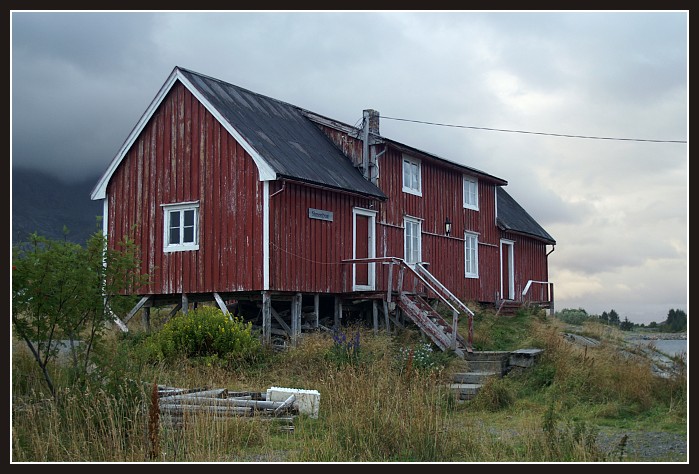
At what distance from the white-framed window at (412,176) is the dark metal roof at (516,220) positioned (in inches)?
232

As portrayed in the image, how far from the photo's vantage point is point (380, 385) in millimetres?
12586

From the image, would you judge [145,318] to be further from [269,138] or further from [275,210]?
[269,138]

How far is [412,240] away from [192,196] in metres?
7.72

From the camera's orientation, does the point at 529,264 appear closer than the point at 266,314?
No

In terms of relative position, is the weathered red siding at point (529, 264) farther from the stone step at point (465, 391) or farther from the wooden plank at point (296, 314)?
the stone step at point (465, 391)

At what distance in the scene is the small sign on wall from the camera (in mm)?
22969

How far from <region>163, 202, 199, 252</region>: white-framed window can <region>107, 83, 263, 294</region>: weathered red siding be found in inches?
6.2

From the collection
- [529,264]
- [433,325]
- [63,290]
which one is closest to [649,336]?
[529,264]

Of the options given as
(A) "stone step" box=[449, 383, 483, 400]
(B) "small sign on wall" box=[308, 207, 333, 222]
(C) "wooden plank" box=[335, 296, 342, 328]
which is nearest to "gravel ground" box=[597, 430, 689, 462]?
(A) "stone step" box=[449, 383, 483, 400]

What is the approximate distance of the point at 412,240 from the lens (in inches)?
1083

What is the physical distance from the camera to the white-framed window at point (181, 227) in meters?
22.9

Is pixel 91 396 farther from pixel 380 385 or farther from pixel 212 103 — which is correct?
pixel 212 103

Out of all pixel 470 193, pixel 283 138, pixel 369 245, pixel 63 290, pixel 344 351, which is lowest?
pixel 344 351

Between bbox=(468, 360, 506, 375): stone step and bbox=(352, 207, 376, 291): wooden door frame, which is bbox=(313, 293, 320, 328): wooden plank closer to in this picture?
bbox=(352, 207, 376, 291): wooden door frame
